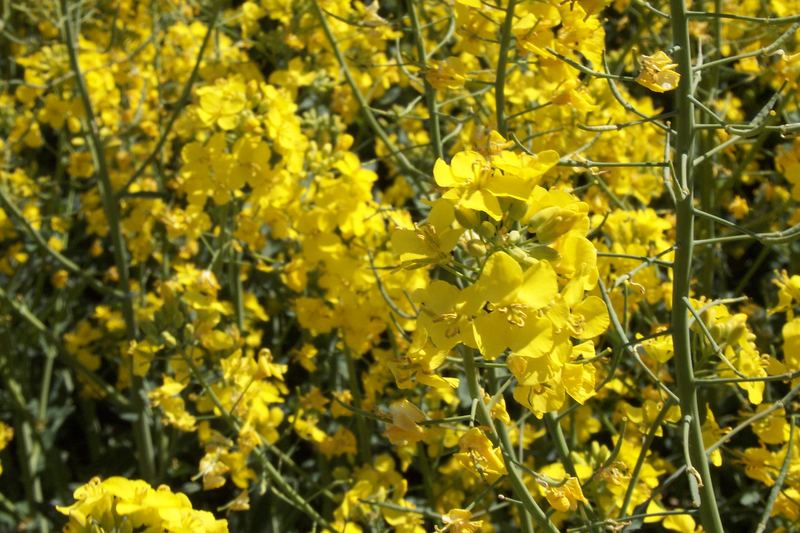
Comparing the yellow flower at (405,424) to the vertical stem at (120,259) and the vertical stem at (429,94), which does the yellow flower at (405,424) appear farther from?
the vertical stem at (120,259)

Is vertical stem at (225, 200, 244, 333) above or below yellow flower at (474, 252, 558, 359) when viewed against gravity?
below

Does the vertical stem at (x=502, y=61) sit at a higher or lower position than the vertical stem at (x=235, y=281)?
higher

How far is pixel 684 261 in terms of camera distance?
153 centimetres

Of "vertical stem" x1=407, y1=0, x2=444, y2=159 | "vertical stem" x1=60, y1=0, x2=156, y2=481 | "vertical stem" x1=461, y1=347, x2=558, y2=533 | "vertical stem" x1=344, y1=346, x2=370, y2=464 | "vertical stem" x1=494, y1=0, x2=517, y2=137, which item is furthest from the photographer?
"vertical stem" x1=60, y1=0, x2=156, y2=481

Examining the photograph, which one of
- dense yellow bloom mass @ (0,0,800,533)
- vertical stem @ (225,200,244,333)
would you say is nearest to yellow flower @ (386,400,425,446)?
dense yellow bloom mass @ (0,0,800,533)

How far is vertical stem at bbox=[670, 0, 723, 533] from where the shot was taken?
60.0 inches

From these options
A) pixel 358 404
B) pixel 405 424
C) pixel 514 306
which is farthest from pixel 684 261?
pixel 358 404

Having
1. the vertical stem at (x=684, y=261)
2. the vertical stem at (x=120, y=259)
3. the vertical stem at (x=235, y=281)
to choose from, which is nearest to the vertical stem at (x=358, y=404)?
the vertical stem at (x=235, y=281)

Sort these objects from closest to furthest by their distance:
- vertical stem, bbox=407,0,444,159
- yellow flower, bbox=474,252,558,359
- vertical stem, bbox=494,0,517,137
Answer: yellow flower, bbox=474,252,558,359 → vertical stem, bbox=494,0,517,137 → vertical stem, bbox=407,0,444,159

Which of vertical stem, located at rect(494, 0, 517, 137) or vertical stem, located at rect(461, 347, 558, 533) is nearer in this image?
vertical stem, located at rect(461, 347, 558, 533)

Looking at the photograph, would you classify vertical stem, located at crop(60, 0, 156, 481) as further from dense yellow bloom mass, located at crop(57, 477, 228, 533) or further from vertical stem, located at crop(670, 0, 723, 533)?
vertical stem, located at crop(670, 0, 723, 533)

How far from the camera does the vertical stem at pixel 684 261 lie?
1.52 m

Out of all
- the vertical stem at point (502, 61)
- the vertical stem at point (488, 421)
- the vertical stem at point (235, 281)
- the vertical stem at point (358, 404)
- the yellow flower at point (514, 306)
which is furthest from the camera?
the vertical stem at point (235, 281)

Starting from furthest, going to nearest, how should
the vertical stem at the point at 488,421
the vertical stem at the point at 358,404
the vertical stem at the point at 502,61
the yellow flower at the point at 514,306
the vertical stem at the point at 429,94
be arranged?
the vertical stem at the point at 358,404 < the vertical stem at the point at 429,94 < the vertical stem at the point at 502,61 < the vertical stem at the point at 488,421 < the yellow flower at the point at 514,306
